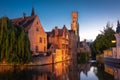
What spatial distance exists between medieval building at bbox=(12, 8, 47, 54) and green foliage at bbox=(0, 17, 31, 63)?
1055 cm

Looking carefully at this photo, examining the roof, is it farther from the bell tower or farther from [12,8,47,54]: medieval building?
the bell tower

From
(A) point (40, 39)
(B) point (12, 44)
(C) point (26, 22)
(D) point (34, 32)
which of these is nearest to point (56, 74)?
(B) point (12, 44)

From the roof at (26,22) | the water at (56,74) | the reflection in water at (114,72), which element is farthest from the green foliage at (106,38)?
the water at (56,74)

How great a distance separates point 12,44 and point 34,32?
14283mm

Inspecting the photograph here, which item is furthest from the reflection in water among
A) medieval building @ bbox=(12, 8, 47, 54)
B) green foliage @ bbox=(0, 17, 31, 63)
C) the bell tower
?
the bell tower

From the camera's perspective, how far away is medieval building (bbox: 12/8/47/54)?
48.1 metres

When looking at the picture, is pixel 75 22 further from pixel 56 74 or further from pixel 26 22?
pixel 56 74

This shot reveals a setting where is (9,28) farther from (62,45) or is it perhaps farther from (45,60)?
(62,45)

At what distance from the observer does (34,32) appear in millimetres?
49125

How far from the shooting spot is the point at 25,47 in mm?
36688

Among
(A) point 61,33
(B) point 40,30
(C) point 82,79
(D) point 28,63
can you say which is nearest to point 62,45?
(A) point 61,33

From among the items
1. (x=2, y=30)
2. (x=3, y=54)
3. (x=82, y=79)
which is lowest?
(x=82, y=79)

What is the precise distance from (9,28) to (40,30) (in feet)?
54.5

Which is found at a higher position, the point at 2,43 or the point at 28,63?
the point at 2,43
